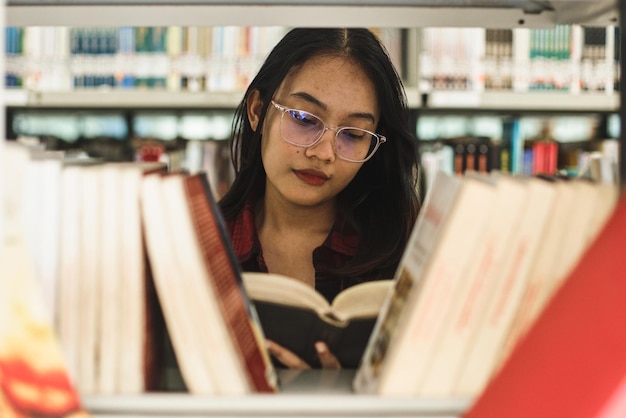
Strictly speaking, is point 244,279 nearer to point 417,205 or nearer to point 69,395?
point 69,395

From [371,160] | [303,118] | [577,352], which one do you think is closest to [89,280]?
[577,352]

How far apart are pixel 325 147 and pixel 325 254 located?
1.07 feet

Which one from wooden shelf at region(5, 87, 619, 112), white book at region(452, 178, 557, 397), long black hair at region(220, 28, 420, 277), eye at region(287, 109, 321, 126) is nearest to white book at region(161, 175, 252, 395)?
white book at region(452, 178, 557, 397)

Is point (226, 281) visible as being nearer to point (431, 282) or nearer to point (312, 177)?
point (431, 282)

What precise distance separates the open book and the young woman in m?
0.57

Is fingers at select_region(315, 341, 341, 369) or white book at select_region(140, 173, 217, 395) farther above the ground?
white book at select_region(140, 173, 217, 395)

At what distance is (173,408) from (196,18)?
55cm

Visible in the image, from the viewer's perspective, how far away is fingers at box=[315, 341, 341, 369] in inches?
39.2

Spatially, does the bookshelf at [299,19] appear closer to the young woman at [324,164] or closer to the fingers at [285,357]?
the fingers at [285,357]

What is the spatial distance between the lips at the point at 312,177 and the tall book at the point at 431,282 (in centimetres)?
74

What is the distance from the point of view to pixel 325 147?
1501 millimetres

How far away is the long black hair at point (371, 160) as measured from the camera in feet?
5.30

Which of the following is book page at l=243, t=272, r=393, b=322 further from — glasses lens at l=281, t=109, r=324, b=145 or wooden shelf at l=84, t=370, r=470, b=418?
glasses lens at l=281, t=109, r=324, b=145

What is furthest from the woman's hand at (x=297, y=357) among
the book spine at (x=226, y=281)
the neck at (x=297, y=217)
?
the neck at (x=297, y=217)
